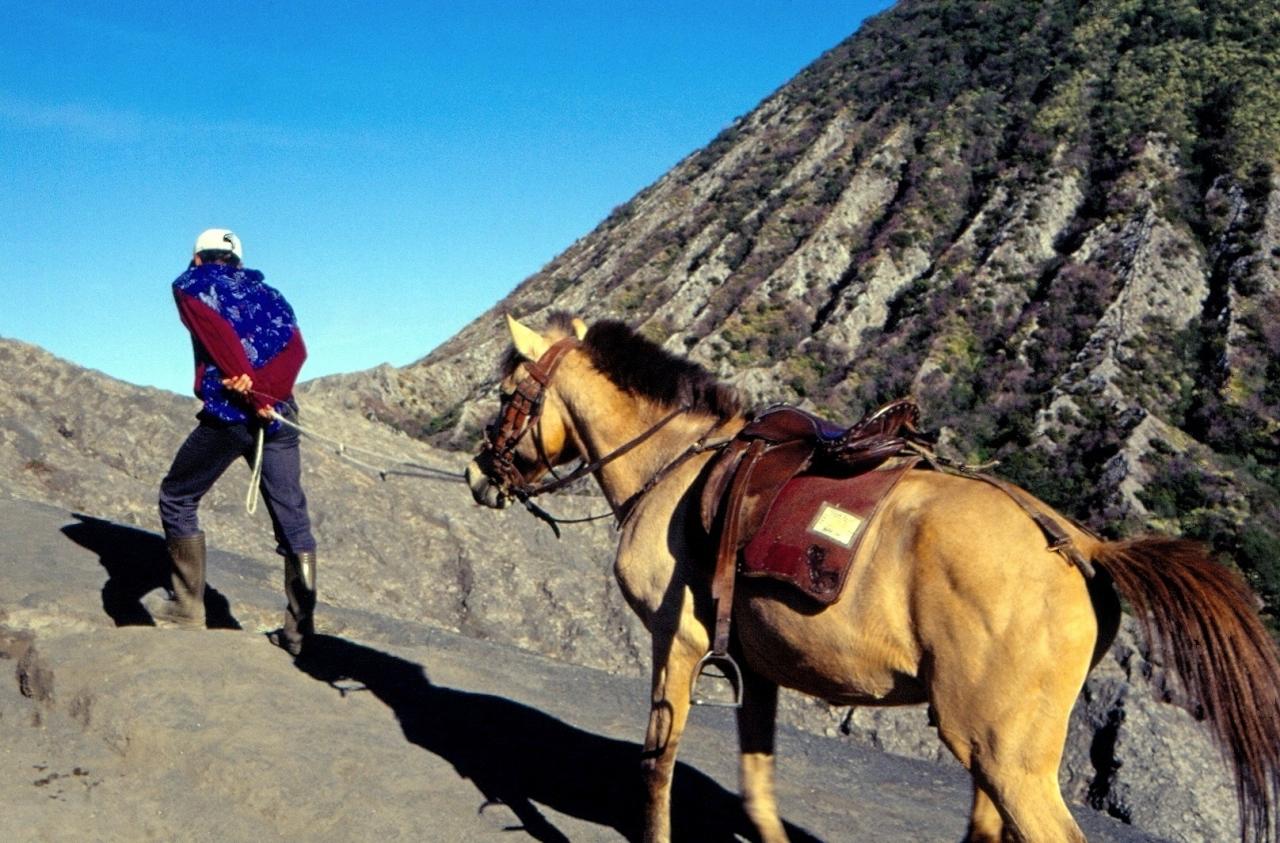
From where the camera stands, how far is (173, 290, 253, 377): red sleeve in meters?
5.97

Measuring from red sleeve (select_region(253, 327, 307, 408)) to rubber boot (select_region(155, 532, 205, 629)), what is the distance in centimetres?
106

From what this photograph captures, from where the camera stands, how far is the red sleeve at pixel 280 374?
238 inches

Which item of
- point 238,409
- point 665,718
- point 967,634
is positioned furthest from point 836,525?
point 238,409

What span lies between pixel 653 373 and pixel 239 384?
2475mm

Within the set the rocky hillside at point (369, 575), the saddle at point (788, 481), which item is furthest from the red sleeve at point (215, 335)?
the saddle at point (788, 481)

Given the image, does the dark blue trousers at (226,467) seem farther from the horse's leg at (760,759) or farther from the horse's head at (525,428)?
the horse's leg at (760,759)

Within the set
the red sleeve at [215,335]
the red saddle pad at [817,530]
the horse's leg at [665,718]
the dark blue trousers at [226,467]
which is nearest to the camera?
the red saddle pad at [817,530]

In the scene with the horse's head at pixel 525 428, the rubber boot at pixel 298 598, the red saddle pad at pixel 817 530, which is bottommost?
the rubber boot at pixel 298 598

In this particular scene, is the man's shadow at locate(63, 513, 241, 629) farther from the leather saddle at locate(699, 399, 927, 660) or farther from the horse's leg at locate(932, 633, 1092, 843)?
the horse's leg at locate(932, 633, 1092, 843)

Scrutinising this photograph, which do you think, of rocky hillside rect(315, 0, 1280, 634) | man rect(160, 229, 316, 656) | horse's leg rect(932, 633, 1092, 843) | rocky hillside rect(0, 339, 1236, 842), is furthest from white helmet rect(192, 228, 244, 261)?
rocky hillside rect(315, 0, 1280, 634)

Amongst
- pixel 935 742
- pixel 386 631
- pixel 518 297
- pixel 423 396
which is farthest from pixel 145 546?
pixel 518 297

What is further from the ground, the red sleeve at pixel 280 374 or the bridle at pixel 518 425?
the red sleeve at pixel 280 374

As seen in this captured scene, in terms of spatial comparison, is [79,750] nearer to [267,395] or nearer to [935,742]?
[267,395]

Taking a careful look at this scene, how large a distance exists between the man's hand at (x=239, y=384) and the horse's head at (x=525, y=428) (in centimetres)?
151
